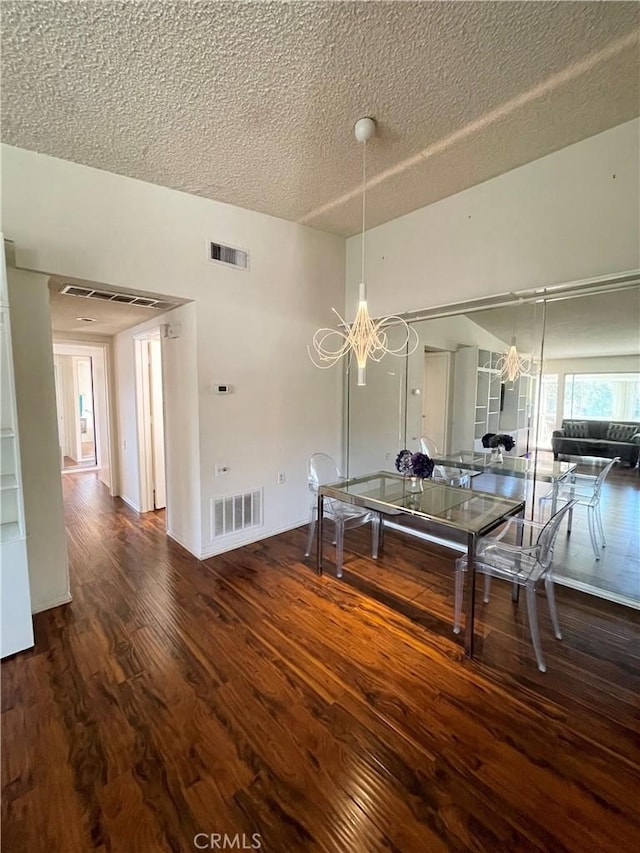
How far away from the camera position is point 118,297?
10.2ft

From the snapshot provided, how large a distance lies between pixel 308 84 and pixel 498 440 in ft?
9.51

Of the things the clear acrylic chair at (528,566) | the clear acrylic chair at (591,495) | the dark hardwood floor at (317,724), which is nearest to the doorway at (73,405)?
the dark hardwood floor at (317,724)

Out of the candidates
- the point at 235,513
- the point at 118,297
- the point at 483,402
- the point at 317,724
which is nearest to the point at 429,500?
the point at 483,402

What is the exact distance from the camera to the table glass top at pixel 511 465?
2949mm

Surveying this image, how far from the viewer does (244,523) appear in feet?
12.1

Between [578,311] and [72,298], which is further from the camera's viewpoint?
[72,298]

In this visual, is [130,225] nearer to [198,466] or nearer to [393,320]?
[198,466]

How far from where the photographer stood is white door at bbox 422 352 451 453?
360 cm

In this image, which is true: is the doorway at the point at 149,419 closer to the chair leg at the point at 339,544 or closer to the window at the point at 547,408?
the chair leg at the point at 339,544

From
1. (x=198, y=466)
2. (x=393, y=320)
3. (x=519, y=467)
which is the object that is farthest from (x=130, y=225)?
(x=519, y=467)

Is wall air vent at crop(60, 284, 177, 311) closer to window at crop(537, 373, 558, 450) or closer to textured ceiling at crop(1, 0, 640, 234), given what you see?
textured ceiling at crop(1, 0, 640, 234)

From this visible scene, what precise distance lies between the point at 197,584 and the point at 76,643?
0.87m

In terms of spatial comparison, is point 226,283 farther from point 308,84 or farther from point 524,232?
point 524,232

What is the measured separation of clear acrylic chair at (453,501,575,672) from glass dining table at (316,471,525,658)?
5.2 inches
